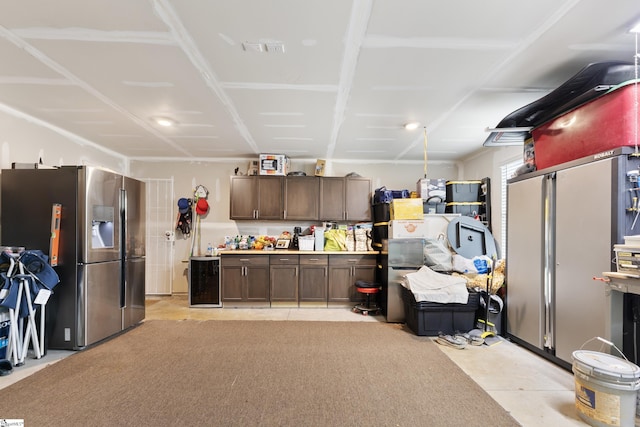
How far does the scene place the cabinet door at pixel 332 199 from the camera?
5064 millimetres

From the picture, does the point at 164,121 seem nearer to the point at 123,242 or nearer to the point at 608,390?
the point at 123,242

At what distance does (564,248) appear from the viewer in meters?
2.48

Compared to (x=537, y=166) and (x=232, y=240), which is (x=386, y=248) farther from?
(x=232, y=240)

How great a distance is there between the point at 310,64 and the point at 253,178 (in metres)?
3.02

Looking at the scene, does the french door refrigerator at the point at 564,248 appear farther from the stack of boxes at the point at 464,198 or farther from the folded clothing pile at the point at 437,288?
the stack of boxes at the point at 464,198

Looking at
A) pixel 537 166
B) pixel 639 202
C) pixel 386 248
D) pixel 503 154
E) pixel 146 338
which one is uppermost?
pixel 503 154

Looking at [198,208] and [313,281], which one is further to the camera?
[198,208]

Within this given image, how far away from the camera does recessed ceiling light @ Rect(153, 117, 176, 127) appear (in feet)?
11.3

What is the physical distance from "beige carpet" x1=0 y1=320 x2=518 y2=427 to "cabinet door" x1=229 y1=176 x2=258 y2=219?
2.21 m

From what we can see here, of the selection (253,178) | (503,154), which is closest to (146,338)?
(253,178)

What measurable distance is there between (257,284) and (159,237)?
2.24 m

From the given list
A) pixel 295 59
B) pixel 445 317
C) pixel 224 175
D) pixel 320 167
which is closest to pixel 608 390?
pixel 445 317

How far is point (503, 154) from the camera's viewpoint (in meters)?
4.29

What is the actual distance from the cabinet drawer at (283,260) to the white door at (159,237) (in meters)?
2.10
